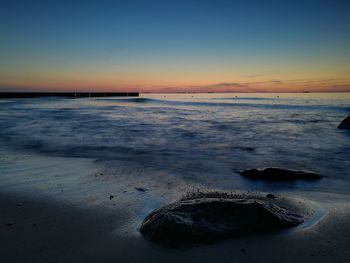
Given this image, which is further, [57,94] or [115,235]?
[57,94]

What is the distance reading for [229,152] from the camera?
9.79 metres

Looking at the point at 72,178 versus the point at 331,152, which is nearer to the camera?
the point at 72,178

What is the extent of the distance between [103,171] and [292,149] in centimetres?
733

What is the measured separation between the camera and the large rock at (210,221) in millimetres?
3152

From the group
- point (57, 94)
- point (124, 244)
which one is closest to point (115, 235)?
point (124, 244)

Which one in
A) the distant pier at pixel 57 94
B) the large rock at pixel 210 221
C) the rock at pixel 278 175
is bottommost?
the rock at pixel 278 175

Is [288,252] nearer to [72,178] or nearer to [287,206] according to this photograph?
[287,206]

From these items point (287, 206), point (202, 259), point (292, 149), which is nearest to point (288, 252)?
point (202, 259)

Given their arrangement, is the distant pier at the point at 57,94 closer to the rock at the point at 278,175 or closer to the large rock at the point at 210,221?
the rock at the point at 278,175

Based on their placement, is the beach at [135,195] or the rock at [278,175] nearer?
the beach at [135,195]

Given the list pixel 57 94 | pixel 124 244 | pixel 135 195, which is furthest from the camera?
pixel 57 94

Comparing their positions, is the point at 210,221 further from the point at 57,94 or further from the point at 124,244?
the point at 57,94

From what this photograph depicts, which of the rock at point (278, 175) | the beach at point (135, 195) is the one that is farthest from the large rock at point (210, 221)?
the rock at point (278, 175)

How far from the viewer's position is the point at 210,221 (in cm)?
335
